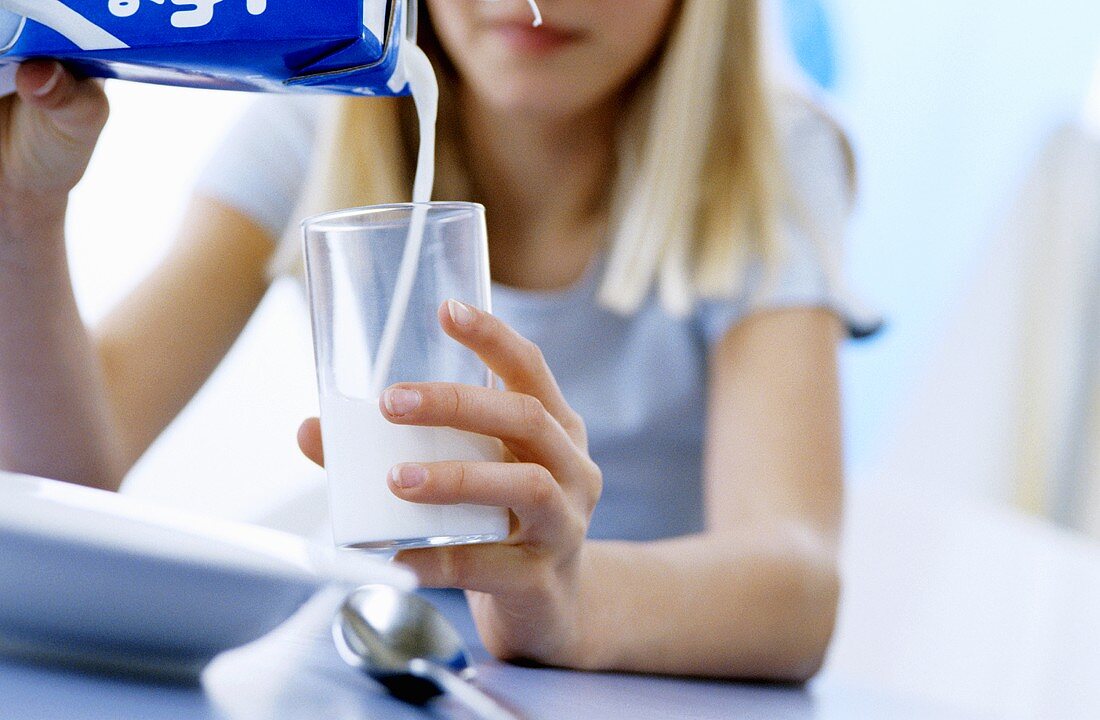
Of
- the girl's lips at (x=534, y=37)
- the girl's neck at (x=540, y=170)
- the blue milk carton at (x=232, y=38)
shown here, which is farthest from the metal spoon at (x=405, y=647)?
the girl's neck at (x=540, y=170)

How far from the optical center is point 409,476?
0.47 metres

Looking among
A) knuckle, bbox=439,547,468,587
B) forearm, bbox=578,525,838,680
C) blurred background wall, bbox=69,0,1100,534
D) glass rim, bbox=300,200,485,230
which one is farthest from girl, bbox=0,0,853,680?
blurred background wall, bbox=69,0,1100,534

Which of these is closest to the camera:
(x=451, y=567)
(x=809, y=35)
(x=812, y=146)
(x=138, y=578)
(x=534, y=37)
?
(x=138, y=578)

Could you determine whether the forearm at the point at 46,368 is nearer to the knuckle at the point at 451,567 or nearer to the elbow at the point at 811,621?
the knuckle at the point at 451,567

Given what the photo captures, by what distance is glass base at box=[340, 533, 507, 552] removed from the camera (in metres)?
0.50

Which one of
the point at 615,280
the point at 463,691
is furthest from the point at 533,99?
the point at 463,691

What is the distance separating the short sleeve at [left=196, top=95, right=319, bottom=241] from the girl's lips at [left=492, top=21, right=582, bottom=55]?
0.33 metres

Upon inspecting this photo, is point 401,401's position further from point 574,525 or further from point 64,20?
point 64,20

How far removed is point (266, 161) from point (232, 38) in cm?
76

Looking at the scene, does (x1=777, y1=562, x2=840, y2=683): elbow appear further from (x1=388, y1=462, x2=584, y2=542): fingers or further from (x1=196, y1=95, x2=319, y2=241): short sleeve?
(x1=196, y1=95, x2=319, y2=241): short sleeve

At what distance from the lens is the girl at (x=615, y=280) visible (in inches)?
28.5

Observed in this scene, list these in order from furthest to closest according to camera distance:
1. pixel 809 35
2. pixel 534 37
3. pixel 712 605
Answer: pixel 809 35
pixel 534 37
pixel 712 605

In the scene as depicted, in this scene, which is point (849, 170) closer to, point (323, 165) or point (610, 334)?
point (610, 334)

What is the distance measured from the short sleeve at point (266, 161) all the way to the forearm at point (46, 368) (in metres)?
0.36
